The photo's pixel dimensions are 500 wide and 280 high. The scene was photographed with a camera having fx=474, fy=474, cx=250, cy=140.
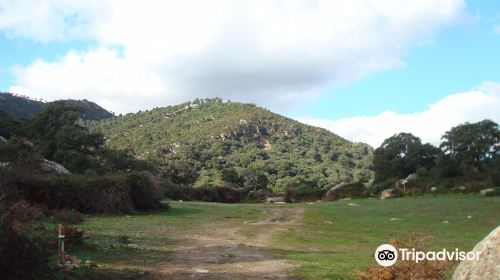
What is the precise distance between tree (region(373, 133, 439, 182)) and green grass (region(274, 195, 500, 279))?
3322 centimetres

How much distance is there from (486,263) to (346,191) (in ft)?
179

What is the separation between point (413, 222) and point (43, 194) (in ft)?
76.5

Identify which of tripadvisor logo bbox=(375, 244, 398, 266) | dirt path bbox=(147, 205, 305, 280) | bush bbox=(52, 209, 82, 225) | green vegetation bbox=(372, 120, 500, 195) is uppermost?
Answer: green vegetation bbox=(372, 120, 500, 195)

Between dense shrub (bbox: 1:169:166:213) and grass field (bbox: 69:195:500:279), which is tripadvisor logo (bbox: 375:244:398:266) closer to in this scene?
grass field (bbox: 69:195:500:279)

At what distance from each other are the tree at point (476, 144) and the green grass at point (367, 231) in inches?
1191

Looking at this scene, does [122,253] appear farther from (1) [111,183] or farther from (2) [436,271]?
(1) [111,183]

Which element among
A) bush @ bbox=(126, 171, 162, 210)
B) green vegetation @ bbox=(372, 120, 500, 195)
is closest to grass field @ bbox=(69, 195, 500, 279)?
bush @ bbox=(126, 171, 162, 210)

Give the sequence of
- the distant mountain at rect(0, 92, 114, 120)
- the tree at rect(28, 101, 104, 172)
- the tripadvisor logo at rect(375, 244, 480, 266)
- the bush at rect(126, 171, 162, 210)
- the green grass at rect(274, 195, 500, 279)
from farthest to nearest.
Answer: the distant mountain at rect(0, 92, 114, 120), the tree at rect(28, 101, 104, 172), the bush at rect(126, 171, 162, 210), the green grass at rect(274, 195, 500, 279), the tripadvisor logo at rect(375, 244, 480, 266)

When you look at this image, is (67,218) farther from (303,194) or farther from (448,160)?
(448,160)

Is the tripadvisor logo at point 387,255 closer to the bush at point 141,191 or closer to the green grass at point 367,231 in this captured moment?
the green grass at point 367,231

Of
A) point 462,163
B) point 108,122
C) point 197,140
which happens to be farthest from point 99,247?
point 108,122

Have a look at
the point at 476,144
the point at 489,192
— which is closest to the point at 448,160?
the point at 476,144

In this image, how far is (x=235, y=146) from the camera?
428 ft

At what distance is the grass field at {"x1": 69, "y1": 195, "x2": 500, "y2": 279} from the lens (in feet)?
47.8
